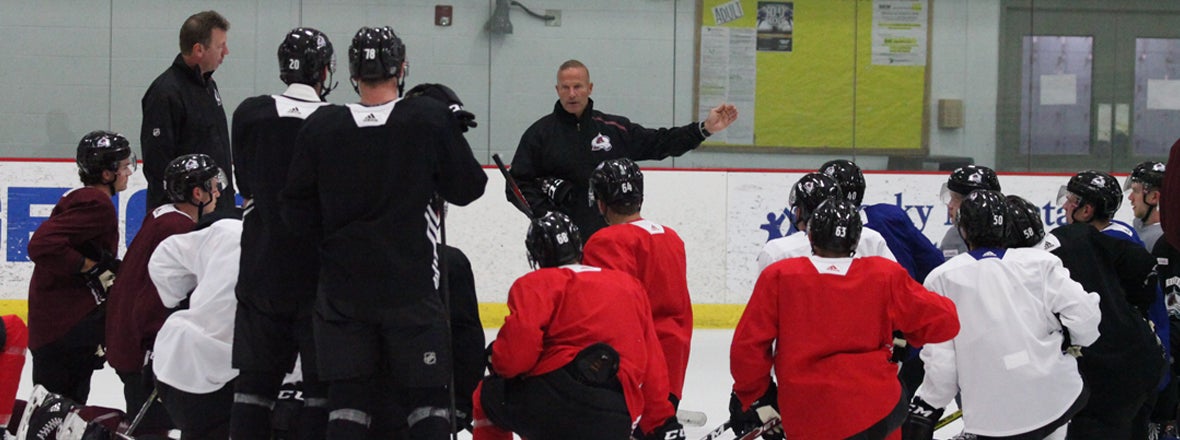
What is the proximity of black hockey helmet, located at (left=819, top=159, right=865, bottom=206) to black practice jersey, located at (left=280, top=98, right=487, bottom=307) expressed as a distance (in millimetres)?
1640

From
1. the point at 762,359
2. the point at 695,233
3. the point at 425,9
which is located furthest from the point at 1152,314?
the point at 425,9

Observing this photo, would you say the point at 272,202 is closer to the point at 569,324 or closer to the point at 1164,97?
the point at 569,324

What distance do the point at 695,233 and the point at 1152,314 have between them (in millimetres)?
3754

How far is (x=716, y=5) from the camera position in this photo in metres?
8.92

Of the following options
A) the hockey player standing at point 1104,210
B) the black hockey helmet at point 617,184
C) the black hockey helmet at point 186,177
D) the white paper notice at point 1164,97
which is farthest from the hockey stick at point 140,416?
the white paper notice at point 1164,97

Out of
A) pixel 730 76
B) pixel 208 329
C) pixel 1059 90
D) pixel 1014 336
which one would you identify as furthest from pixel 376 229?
pixel 1059 90

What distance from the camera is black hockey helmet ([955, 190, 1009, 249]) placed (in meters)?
3.66

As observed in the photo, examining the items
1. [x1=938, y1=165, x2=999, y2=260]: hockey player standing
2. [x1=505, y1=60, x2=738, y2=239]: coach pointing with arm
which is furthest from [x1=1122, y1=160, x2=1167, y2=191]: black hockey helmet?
[x1=505, y1=60, x2=738, y2=239]: coach pointing with arm

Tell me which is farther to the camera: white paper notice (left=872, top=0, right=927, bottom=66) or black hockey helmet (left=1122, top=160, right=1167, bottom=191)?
white paper notice (left=872, top=0, right=927, bottom=66)

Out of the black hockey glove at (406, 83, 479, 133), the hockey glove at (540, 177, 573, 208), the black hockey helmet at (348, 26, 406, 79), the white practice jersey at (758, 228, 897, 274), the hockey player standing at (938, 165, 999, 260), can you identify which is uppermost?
the black hockey helmet at (348, 26, 406, 79)

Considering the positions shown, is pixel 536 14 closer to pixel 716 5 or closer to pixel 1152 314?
pixel 716 5

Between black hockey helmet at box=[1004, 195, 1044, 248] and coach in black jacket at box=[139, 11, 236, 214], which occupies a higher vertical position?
coach in black jacket at box=[139, 11, 236, 214]

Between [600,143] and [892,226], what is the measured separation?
1141 millimetres

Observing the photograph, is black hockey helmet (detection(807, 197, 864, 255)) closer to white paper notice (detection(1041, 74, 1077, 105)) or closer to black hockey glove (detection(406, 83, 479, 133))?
black hockey glove (detection(406, 83, 479, 133))
